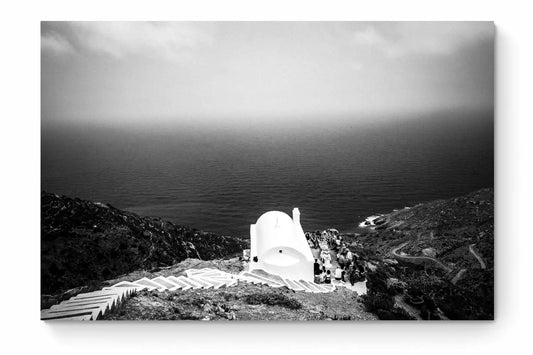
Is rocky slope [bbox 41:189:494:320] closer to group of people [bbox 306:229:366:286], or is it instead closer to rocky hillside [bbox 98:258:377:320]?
rocky hillside [bbox 98:258:377:320]

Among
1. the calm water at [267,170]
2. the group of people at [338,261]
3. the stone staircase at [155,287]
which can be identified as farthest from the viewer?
the calm water at [267,170]

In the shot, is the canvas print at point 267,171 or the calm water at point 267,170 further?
the calm water at point 267,170

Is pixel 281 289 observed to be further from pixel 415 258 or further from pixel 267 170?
pixel 415 258

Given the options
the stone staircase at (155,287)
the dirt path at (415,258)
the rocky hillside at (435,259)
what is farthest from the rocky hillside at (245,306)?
the dirt path at (415,258)

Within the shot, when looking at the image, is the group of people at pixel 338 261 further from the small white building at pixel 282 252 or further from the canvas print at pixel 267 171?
the small white building at pixel 282 252

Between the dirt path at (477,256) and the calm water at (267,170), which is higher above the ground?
the calm water at (267,170)
